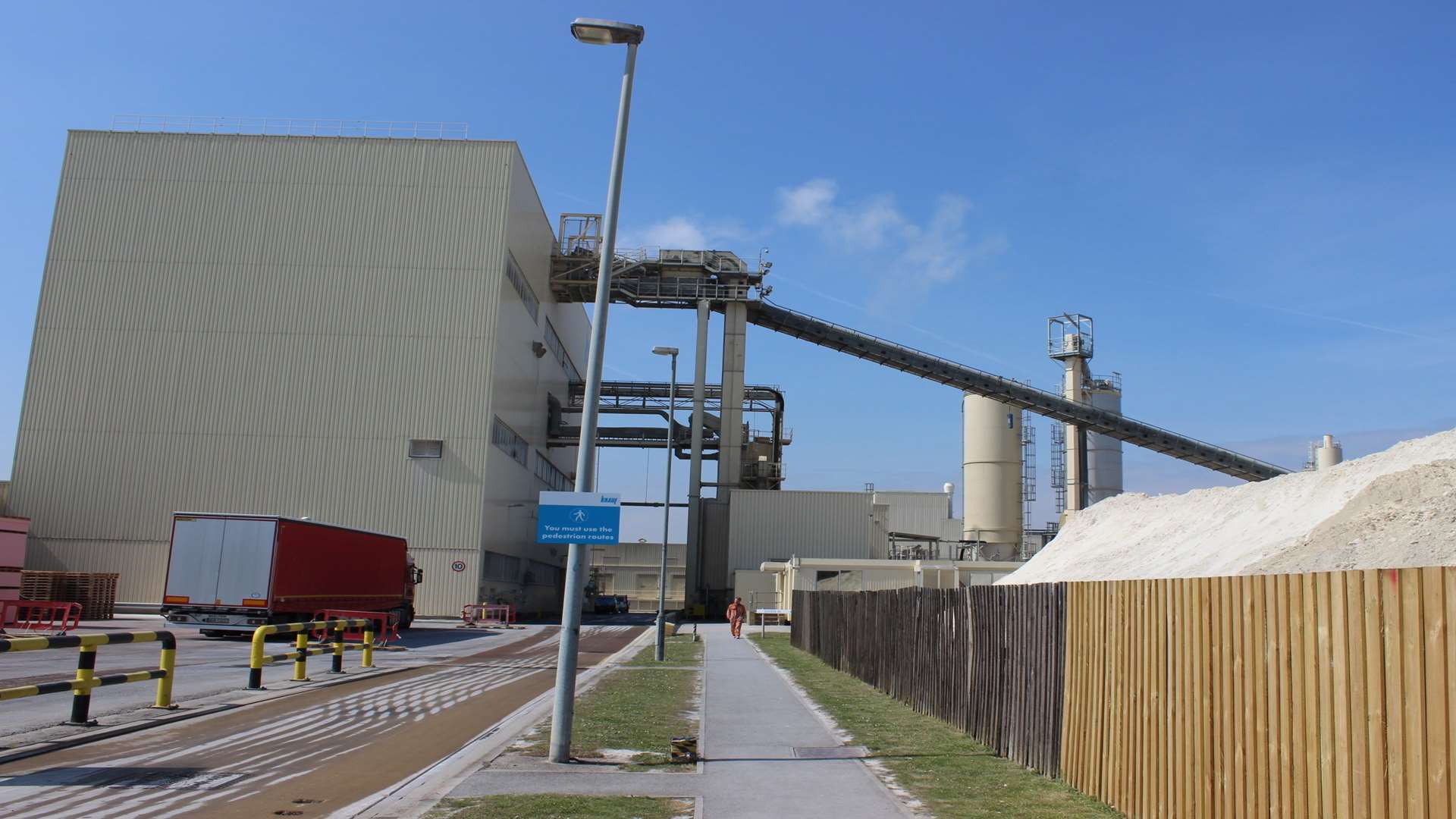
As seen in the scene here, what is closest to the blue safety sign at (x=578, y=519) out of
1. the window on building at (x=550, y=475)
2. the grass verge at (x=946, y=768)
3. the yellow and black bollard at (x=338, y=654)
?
the grass verge at (x=946, y=768)

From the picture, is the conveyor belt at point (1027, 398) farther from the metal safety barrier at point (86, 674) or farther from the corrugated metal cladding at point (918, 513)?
the metal safety barrier at point (86, 674)

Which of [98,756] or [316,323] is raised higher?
[316,323]

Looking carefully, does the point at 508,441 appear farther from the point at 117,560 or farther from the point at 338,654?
the point at 338,654

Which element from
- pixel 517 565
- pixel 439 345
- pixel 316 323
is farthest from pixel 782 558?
pixel 316 323

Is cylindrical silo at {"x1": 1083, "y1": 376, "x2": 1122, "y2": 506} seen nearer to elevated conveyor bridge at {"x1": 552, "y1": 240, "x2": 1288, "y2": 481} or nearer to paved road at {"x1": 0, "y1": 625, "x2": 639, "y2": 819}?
elevated conveyor bridge at {"x1": 552, "y1": 240, "x2": 1288, "y2": 481}

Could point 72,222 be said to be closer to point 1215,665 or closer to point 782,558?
point 782,558

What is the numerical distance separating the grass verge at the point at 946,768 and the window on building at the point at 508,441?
32580 millimetres

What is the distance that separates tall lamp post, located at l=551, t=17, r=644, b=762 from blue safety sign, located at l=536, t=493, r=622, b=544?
0.17 meters

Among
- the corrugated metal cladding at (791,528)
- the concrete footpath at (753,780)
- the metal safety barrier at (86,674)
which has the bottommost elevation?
the concrete footpath at (753,780)

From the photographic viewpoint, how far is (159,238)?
46094 mm

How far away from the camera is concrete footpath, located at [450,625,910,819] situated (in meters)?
7.91

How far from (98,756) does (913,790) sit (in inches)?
297

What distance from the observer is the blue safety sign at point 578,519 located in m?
10.4

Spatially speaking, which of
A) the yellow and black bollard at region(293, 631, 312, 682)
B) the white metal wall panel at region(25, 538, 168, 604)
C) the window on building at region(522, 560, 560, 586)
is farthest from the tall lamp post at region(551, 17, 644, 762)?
the window on building at region(522, 560, 560, 586)
